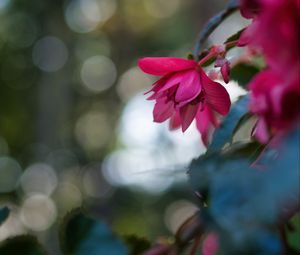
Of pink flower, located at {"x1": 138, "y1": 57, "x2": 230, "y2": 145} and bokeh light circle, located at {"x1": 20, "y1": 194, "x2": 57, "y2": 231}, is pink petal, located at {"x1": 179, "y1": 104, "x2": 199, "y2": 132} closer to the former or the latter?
pink flower, located at {"x1": 138, "y1": 57, "x2": 230, "y2": 145}

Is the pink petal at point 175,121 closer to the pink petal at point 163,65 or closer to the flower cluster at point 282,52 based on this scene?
the pink petal at point 163,65

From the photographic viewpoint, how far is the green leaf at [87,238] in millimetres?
295

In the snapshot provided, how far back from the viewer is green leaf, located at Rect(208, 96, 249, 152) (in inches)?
15.7

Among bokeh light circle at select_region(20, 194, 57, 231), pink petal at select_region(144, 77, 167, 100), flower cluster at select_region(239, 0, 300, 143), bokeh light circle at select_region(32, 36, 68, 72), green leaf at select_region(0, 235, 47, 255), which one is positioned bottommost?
bokeh light circle at select_region(20, 194, 57, 231)

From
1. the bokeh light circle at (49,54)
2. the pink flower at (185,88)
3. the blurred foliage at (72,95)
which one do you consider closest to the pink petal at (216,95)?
the pink flower at (185,88)

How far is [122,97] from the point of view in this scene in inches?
342

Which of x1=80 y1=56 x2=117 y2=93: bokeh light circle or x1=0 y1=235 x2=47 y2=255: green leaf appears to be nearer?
x1=0 y1=235 x2=47 y2=255: green leaf

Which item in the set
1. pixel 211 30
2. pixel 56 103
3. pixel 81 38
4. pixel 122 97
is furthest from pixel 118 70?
pixel 211 30

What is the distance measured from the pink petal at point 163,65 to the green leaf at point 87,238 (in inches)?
5.2

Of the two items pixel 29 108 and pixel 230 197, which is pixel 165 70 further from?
pixel 29 108

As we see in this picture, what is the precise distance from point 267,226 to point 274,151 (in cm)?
7

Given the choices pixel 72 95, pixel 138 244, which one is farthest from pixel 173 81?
pixel 72 95

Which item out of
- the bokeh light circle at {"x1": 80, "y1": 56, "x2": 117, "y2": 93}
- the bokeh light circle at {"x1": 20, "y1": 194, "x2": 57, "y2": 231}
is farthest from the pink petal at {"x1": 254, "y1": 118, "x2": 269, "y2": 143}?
the bokeh light circle at {"x1": 80, "y1": 56, "x2": 117, "y2": 93}

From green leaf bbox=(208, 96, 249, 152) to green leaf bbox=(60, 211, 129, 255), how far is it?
11 cm
